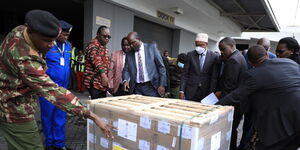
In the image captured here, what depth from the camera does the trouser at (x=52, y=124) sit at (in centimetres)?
267

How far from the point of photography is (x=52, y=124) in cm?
274

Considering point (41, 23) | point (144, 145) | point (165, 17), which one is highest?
point (165, 17)

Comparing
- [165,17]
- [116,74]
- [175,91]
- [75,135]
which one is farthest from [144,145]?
[165,17]

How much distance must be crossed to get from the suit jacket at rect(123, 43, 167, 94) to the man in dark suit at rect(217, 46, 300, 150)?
52.3 inches

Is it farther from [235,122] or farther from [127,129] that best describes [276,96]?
[127,129]

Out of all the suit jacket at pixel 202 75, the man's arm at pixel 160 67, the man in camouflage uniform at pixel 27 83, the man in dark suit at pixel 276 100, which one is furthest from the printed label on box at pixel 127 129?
the suit jacket at pixel 202 75

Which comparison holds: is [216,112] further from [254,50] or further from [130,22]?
[130,22]

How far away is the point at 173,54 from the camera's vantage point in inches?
398

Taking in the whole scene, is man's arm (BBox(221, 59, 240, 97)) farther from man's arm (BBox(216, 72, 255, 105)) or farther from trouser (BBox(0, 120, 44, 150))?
trouser (BBox(0, 120, 44, 150))

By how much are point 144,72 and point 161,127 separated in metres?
1.69

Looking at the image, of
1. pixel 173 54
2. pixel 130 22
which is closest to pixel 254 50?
pixel 130 22

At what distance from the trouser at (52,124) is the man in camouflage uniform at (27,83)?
108 cm

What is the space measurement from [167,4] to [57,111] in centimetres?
610

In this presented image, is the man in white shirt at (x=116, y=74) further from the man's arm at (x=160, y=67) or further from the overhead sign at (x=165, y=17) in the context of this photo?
the overhead sign at (x=165, y=17)
